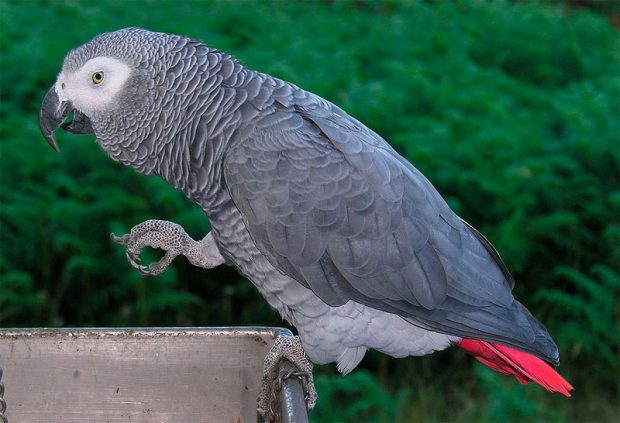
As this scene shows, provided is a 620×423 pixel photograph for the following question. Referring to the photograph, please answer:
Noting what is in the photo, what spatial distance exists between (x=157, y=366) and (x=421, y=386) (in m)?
1.55

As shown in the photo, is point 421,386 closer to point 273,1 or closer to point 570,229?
point 570,229

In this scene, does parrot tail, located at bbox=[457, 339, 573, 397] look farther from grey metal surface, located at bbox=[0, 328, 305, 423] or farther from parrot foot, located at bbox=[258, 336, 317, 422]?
grey metal surface, located at bbox=[0, 328, 305, 423]

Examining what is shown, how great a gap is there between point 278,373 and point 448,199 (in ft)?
5.38

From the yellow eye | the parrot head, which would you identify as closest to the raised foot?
the parrot head

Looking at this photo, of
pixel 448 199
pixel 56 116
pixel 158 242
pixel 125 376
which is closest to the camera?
pixel 125 376

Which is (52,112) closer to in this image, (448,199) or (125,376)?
(125,376)

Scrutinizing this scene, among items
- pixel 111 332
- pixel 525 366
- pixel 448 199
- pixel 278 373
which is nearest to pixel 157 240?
pixel 111 332

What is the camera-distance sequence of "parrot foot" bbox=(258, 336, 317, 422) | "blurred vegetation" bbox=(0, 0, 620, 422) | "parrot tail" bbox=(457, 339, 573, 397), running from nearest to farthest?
"parrot foot" bbox=(258, 336, 317, 422), "parrot tail" bbox=(457, 339, 573, 397), "blurred vegetation" bbox=(0, 0, 620, 422)

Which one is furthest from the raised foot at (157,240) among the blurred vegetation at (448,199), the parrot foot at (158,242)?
the blurred vegetation at (448,199)

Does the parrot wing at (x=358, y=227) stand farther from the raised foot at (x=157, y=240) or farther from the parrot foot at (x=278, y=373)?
the raised foot at (x=157, y=240)

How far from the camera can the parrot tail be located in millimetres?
1646

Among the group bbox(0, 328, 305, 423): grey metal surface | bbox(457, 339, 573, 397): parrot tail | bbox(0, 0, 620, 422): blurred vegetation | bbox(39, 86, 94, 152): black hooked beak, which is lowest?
bbox(0, 0, 620, 422): blurred vegetation

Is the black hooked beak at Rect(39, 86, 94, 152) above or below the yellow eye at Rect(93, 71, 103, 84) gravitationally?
below

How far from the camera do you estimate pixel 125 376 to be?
1453 millimetres
